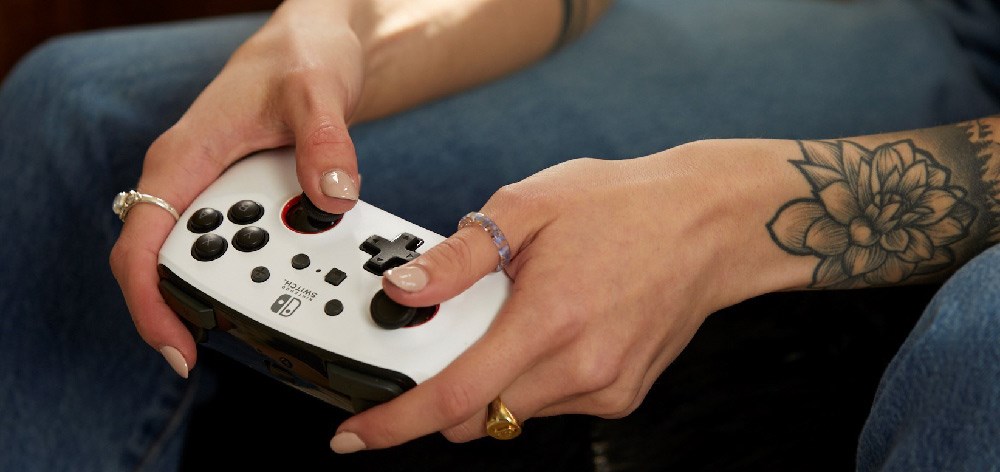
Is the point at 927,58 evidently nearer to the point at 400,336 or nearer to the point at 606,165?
the point at 606,165

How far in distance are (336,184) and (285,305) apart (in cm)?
7

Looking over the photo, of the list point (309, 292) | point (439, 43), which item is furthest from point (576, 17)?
point (309, 292)

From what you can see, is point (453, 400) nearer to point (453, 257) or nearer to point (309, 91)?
point (453, 257)

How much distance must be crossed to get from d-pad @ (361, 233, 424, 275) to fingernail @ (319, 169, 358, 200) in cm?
3

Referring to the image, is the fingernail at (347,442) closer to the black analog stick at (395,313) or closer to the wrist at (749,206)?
the black analog stick at (395,313)

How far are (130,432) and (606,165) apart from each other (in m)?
0.38

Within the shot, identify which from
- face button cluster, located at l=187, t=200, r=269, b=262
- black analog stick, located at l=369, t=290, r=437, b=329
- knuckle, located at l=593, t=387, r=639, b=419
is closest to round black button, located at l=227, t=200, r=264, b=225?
face button cluster, located at l=187, t=200, r=269, b=262

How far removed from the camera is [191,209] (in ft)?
1.77

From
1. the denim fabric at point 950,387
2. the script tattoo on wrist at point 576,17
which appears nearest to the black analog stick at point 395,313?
the denim fabric at point 950,387

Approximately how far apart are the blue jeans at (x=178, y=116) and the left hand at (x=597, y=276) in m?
0.13

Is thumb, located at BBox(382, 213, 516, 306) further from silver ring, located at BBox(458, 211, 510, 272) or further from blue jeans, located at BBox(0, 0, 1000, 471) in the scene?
blue jeans, located at BBox(0, 0, 1000, 471)

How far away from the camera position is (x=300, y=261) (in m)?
0.51

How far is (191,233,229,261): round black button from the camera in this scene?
0.50m

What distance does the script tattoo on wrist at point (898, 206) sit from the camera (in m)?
0.57
